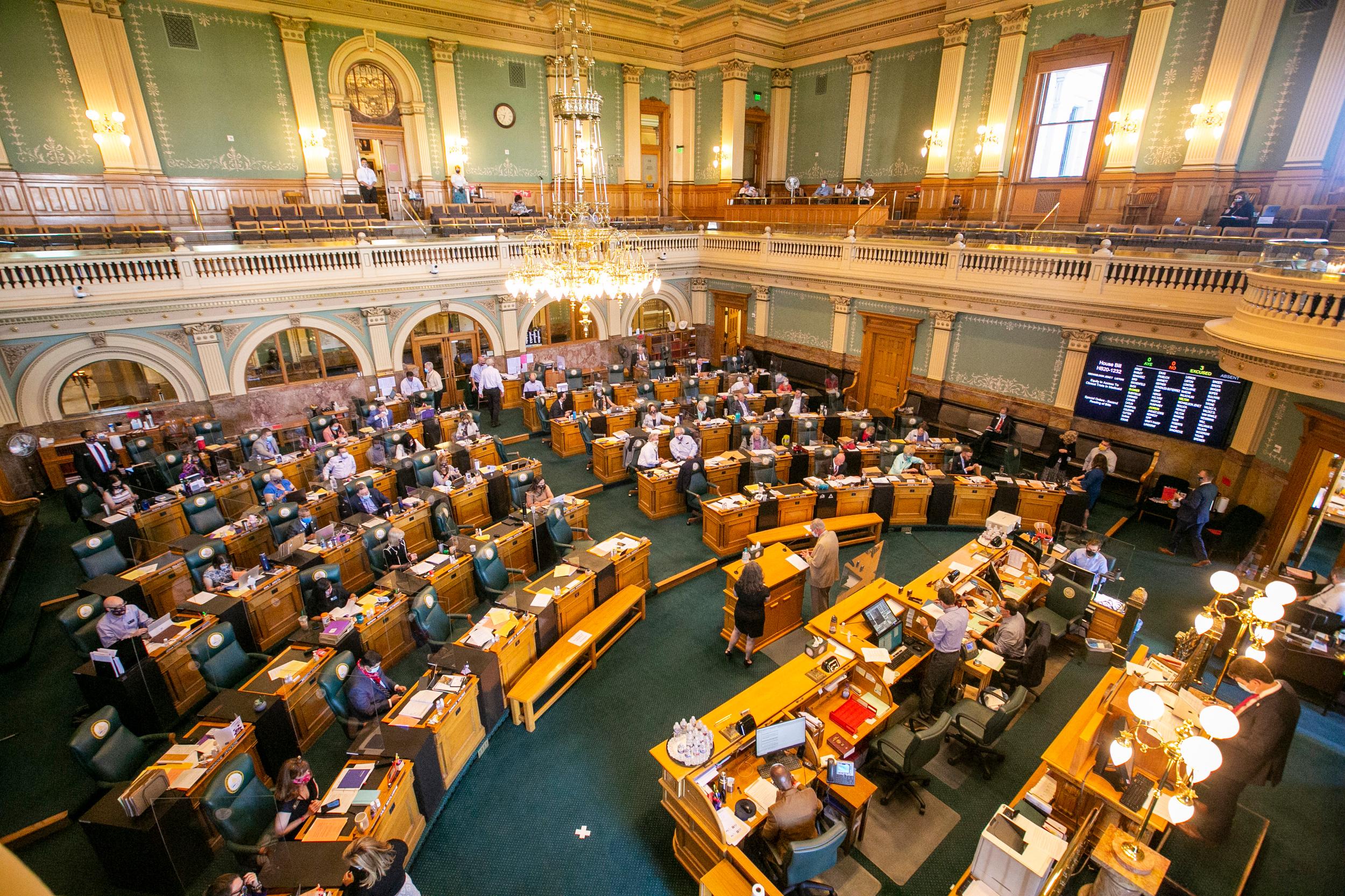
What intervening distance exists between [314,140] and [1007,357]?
60.5ft

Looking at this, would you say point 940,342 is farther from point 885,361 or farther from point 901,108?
point 901,108

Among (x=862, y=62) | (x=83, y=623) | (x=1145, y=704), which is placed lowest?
(x=83, y=623)

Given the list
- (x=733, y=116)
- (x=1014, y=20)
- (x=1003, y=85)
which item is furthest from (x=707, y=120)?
(x=1014, y=20)

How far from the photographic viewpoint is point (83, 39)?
1428 cm

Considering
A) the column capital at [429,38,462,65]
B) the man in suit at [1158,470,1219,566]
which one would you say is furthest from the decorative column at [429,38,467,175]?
the man in suit at [1158,470,1219,566]

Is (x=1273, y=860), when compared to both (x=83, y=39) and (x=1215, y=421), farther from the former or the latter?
(x=83, y=39)

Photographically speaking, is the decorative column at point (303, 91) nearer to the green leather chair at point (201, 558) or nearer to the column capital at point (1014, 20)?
the green leather chair at point (201, 558)

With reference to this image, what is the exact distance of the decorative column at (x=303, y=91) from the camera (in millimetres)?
16500

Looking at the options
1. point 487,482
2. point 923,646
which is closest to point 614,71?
point 487,482

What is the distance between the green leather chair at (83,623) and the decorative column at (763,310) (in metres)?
16.6

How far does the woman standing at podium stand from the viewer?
7.64 m

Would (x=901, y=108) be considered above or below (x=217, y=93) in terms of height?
above

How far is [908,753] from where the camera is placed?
609 centimetres

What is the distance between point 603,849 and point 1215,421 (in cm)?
1229
